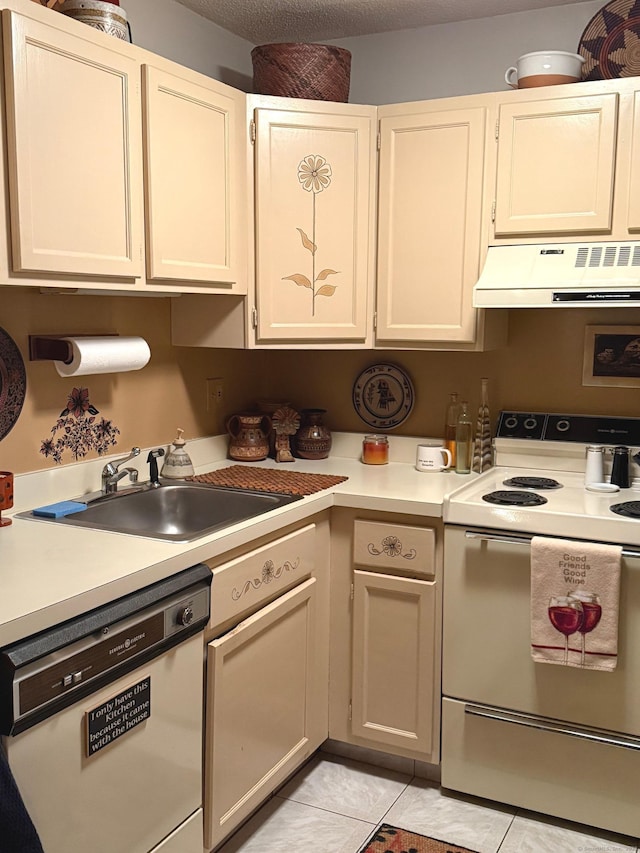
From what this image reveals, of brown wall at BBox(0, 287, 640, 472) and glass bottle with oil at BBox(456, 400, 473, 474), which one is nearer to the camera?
brown wall at BBox(0, 287, 640, 472)

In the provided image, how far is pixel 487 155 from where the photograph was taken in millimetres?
2623

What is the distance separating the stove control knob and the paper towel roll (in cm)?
77

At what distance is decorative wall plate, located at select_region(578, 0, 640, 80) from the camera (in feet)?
8.28

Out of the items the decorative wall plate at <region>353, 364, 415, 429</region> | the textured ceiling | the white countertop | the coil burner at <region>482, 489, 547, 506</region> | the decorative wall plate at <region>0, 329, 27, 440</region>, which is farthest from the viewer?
the decorative wall plate at <region>353, 364, 415, 429</region>

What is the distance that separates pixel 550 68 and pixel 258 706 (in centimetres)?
209

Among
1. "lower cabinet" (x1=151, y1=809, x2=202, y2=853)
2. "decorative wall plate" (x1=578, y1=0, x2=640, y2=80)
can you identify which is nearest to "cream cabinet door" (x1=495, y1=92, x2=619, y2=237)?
"decorative wall plate" (x1=578, y1=0, x2=640, y2=80)

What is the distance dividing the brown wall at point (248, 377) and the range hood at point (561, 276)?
371 mm

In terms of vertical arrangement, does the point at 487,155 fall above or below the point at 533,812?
above

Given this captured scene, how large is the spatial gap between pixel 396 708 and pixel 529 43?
2283 mm

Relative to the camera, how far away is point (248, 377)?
3.35m

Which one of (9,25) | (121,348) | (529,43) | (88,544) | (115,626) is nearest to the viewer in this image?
(115,626)

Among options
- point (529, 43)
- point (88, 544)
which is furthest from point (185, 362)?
point (529, 43)

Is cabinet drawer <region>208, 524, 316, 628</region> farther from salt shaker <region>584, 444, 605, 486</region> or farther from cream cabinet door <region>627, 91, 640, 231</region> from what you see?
cream cabinet door <region>627, 91, 640, 231</region>

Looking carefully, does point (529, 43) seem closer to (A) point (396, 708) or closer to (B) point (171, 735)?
(A) point (396, 708)
